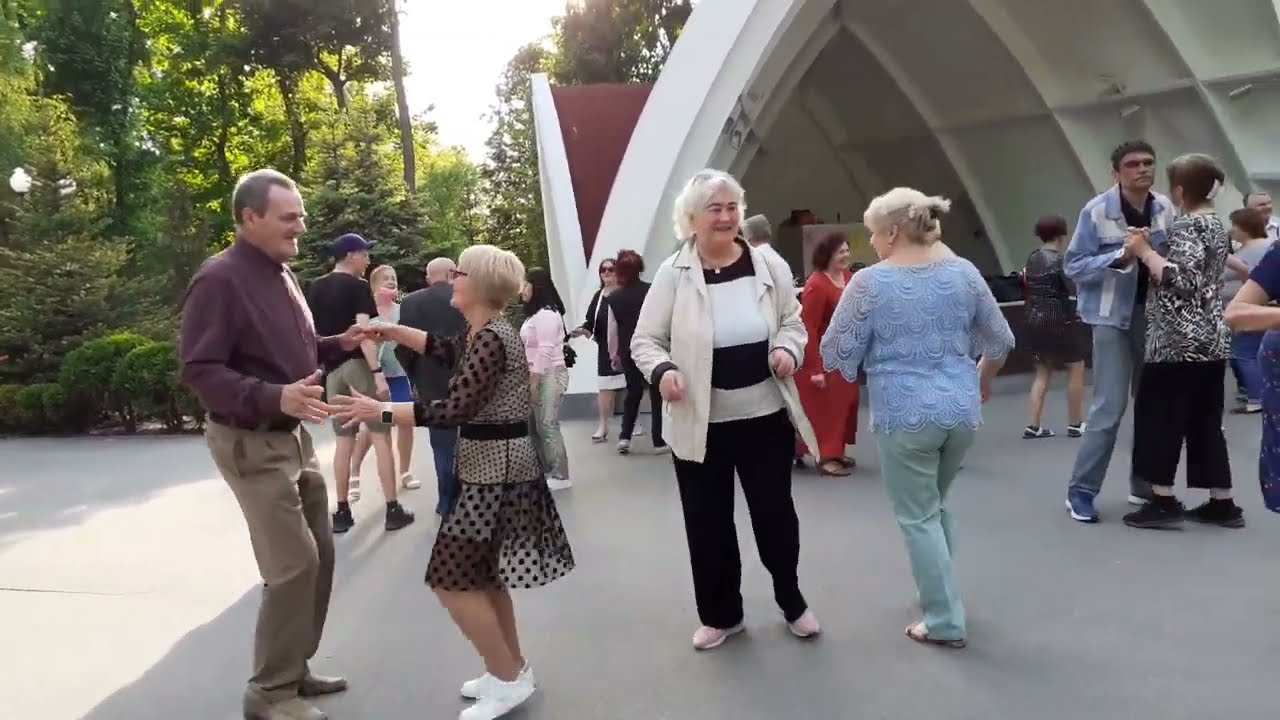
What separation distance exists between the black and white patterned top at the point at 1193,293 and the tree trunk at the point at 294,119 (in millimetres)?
30122

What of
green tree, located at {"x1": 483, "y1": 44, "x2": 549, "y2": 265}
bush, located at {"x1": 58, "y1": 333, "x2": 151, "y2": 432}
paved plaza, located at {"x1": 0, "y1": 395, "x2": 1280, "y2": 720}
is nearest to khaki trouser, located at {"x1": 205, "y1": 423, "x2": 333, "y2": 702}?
paved plaza, located at {"x1": 0, "y1": 395, "x2": 1280, "y2": 720}

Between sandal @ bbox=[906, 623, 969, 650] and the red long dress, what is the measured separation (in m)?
3.24

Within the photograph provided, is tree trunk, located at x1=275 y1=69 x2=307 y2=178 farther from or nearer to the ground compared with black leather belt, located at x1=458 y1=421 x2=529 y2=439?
farther from the ground

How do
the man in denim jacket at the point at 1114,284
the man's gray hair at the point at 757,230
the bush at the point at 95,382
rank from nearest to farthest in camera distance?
the man in denim jacket at the point at 1114,284 → the man's gray hair at the point at 757,230 → the bush at the point at 95,382

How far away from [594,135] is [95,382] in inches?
324

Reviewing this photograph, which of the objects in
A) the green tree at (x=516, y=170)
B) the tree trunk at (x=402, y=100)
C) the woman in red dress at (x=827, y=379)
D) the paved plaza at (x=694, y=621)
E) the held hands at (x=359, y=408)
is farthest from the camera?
the green tree at (x=516, y=170)

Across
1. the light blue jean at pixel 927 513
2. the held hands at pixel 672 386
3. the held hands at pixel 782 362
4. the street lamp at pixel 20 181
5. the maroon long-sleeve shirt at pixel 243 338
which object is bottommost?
the light blue jean at pixel 927 513

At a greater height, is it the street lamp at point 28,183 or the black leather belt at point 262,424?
the street lamp at point 28,183

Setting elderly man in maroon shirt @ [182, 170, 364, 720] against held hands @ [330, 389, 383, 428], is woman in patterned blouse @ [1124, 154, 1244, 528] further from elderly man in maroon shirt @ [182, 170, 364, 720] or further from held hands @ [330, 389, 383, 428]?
elderly man in maroon shirt @ [182, 170, 364, 720]

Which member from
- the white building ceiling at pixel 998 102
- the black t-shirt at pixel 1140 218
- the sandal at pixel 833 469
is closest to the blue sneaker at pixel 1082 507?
the black t-shirt at pixel 1140 218

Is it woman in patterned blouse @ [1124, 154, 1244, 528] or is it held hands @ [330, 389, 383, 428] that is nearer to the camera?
held hands @ [330, 389, 383, 428]

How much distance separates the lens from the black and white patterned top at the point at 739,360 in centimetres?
372

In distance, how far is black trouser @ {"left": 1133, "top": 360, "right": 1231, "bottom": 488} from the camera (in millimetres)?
4930

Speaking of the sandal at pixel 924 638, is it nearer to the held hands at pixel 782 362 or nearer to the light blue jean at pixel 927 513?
the light blue jean at pixel 927 513
